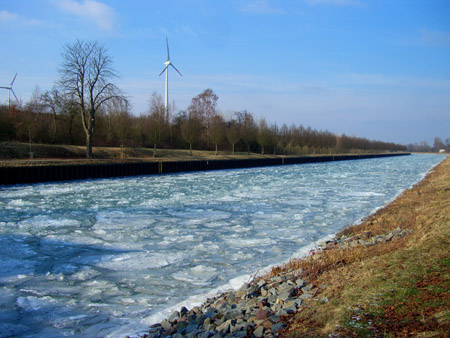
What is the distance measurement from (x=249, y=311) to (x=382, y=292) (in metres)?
1.67

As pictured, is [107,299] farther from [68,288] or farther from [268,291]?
[268,291]

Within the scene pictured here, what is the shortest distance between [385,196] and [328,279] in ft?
49.8

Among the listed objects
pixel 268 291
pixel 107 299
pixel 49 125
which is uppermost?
pixel 49 125

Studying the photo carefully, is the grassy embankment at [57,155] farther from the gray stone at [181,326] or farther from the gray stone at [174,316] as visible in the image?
the gray stone at [181,326]

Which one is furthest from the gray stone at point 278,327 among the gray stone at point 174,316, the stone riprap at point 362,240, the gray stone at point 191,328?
the stone riprap at point 362,240

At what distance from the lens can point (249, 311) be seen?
475 cm

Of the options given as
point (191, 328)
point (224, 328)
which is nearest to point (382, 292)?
point (224, 328)

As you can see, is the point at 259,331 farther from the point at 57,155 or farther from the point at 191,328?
the point at 57,155

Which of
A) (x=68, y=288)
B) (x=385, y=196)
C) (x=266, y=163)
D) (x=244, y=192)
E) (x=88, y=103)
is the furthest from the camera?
(x=266, y=163)

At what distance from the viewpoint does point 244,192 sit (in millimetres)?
20656

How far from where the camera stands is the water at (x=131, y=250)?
222 inches

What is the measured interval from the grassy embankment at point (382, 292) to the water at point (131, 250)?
1879 millimetres

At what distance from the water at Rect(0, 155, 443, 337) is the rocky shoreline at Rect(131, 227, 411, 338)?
54 centimetres

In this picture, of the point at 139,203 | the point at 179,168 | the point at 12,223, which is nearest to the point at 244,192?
the point at 139,203
